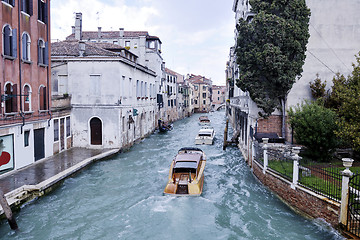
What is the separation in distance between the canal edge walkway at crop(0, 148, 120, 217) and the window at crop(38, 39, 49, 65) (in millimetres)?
4972

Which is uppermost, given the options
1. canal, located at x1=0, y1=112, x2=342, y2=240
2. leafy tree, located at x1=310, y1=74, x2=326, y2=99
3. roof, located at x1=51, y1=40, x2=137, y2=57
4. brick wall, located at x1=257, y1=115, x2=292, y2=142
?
roof, located at x1=51, y1=40, x2=137, y2=57

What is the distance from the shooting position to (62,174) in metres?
12.6

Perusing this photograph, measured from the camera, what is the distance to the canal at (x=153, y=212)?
28.2ft

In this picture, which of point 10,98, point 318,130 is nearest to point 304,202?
point 318,130

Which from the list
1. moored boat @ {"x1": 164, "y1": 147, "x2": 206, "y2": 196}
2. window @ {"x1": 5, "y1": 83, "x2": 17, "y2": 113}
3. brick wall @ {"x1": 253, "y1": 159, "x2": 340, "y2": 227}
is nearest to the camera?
brick wall @ {"x1": 253, "y1": 159, "x2": 340, "y2": 227}

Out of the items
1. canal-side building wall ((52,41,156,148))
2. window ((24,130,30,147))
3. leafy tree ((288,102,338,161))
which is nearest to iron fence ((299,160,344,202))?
leafy tree ((288,102,338,161))

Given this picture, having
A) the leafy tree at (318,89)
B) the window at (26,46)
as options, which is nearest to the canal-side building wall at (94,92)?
the window at (26,46)

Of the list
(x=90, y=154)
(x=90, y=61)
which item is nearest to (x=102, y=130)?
(x=90, y=154)

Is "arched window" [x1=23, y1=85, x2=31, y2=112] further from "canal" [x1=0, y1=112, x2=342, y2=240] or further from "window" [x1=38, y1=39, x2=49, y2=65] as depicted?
"canal" [x1=0, y1=112, x2=342, y2=240]

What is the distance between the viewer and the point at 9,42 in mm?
12523

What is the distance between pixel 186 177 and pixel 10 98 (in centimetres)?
815

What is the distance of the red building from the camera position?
1230cm

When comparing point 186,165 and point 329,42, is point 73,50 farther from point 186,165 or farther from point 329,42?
point 329,42

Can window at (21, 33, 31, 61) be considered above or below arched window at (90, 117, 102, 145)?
above
